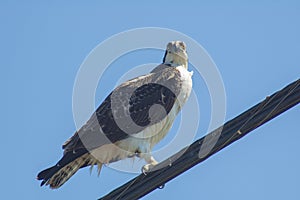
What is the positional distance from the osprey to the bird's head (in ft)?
1.99

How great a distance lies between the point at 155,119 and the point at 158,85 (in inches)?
28.4

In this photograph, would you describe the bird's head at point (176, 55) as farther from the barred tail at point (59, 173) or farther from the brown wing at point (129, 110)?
the barred tail at point (59, 173)

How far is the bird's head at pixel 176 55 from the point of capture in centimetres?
1109

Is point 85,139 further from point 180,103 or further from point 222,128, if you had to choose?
point 222,128

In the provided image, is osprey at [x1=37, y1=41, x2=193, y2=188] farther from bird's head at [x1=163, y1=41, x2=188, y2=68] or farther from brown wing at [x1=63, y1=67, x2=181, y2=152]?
bird's head at [x1=163, y1=41, x2=188, y2=68]

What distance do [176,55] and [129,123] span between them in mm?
1862

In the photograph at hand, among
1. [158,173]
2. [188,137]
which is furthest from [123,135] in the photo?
[158,173]

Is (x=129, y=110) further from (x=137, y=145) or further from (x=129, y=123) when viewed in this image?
(x=137, y=145)

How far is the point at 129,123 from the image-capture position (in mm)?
9742

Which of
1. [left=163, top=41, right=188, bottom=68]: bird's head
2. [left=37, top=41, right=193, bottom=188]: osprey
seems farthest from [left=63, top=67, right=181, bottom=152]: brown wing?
[left=163, top=41, right=188, bottom=68]: bird's head

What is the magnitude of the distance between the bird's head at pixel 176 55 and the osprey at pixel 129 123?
605 mm

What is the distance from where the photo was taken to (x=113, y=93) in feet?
33.5

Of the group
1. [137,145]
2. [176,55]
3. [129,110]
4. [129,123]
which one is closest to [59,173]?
[137,145]

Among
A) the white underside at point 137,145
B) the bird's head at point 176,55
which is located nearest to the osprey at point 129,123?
the white underside at point 137,145
